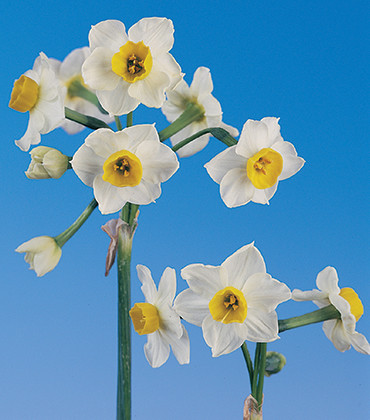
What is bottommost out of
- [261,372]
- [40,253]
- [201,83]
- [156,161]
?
[261,372]

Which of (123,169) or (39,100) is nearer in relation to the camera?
(123,169)

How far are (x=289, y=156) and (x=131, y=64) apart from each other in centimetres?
43

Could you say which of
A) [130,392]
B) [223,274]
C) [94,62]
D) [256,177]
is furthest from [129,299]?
[94,62]

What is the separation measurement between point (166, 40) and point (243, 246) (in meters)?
0.53

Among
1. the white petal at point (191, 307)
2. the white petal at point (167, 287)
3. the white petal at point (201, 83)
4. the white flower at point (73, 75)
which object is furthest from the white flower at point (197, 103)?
the white petal at point (191, 307)

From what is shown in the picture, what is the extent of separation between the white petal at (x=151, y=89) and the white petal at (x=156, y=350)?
21.6 inches

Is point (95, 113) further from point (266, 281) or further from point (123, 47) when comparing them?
point (266, 281)

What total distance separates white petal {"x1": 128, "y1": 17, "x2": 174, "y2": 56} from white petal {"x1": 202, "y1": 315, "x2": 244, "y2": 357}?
2.10 ft

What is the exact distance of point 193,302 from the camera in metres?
1.48

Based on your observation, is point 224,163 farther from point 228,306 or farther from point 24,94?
point 24,94

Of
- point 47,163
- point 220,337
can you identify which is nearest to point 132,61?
point 47,163

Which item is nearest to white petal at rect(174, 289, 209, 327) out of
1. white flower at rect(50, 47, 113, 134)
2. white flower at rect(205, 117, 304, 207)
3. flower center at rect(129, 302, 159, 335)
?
flower center at rect(129, 302, 159, 335)

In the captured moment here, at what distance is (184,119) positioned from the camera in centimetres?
181

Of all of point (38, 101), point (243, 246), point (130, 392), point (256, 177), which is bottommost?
point (130, 392)
